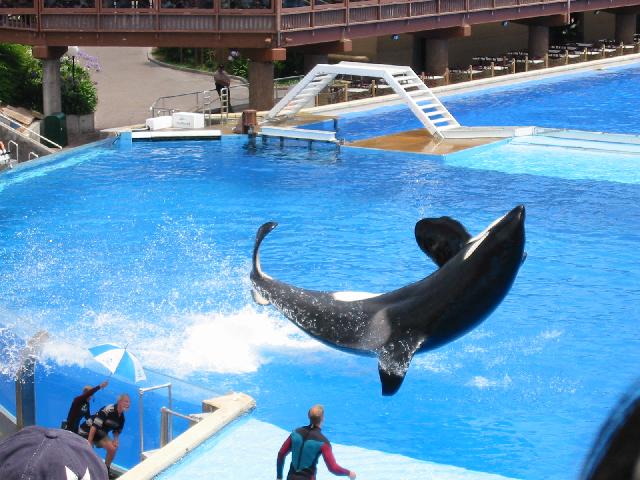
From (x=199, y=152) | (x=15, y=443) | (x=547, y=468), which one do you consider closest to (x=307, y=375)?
(x=547, y=468)

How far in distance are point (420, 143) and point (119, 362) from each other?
56.0 ft

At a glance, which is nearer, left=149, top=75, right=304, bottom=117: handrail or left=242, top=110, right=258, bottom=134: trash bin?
left=242, top=110, right=258, bottom=134: trash bin

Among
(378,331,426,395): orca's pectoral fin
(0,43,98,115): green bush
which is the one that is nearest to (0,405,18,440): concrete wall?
(378,331,426,395): orca's pectoral fin

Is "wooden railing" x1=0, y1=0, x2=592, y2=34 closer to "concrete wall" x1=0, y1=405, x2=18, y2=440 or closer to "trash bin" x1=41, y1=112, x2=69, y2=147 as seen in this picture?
"trash bin" x1=41, y1=112, x2=69, y2=147

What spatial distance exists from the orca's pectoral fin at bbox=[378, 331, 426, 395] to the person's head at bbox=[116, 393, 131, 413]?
2056mm

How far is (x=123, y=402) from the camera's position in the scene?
9.02m

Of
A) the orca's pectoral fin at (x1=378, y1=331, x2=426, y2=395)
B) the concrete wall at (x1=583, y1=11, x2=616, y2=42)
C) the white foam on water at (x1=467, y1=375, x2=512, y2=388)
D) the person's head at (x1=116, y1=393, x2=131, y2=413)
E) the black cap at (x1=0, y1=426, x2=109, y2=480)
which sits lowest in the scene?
the white foam on water at (x1=467, y1=375, x2=512, y2=388)

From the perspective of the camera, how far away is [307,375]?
12.1 meters

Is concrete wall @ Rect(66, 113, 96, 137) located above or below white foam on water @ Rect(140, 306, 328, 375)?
above

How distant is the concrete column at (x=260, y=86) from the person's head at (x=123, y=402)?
2126 centimetres

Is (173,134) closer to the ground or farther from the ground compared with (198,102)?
closer to the ground

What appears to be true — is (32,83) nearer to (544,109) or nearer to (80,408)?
(544,109)

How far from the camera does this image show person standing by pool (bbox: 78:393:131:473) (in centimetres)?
908

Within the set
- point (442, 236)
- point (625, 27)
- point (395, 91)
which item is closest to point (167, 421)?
point (442, 236)
